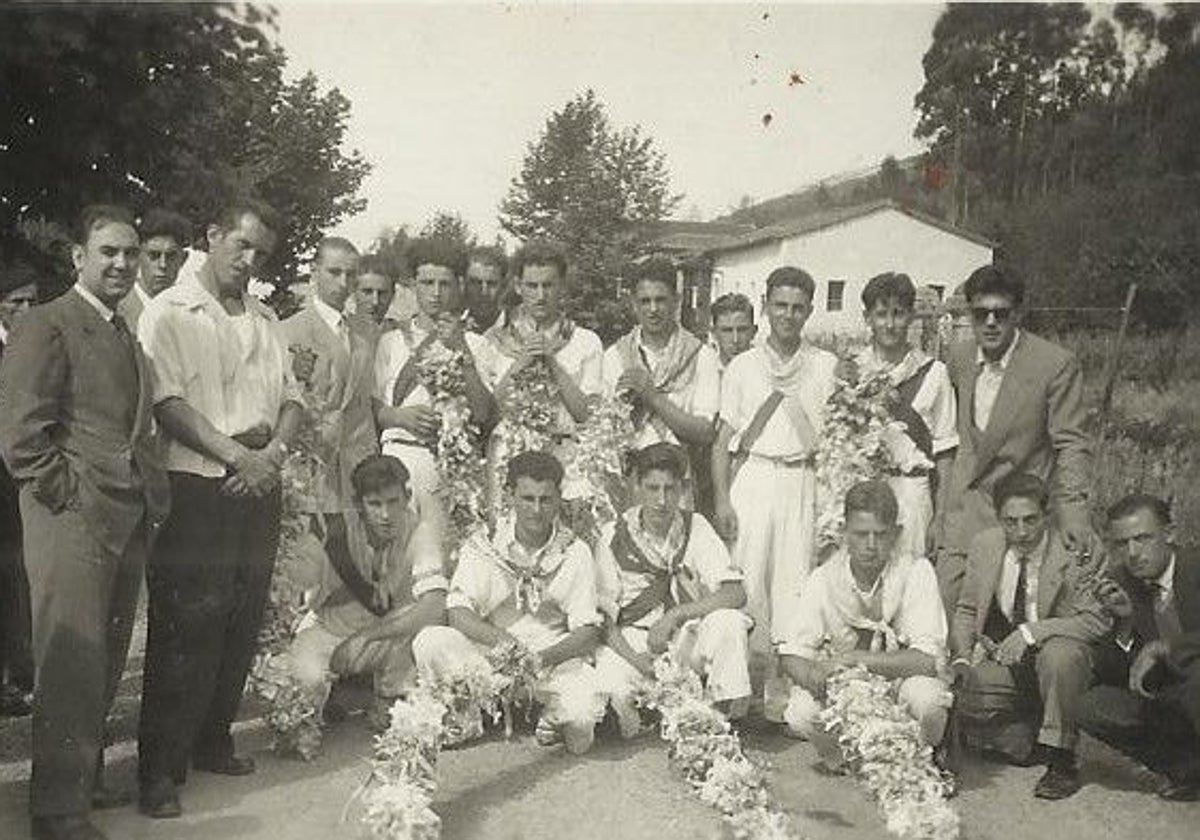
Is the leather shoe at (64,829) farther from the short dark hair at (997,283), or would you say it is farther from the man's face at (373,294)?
the short dark hair at (997,283)

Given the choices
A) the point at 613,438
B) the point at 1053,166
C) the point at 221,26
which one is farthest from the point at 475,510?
the point at 1053,166

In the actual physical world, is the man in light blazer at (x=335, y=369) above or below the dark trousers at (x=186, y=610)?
above

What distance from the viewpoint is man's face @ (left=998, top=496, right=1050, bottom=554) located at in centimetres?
524

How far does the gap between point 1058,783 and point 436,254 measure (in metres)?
3.74

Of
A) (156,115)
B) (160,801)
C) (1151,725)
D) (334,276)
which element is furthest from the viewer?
(156,115)

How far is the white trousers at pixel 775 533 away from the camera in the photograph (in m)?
5.86

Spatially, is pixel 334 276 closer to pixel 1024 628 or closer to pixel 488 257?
pixel 488 257

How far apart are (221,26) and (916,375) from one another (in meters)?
4.64

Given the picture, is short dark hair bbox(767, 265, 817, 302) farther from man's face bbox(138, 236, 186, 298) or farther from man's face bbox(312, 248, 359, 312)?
man's face bbox(138, 236, 186, 298)

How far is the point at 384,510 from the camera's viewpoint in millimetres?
5387

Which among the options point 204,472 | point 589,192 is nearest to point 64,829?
point 204,472

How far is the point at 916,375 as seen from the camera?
5801 mm

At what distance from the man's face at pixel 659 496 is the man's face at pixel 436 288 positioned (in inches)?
52.9

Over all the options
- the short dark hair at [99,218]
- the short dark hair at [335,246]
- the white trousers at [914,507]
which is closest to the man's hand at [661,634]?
the white trousers at [914,507]
